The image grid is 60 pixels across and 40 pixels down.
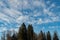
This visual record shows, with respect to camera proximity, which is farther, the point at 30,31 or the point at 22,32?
the point at 30,31

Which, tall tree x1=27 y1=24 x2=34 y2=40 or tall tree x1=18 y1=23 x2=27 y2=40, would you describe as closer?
tall tree x1=18 y1=23 x2=27 y2=40

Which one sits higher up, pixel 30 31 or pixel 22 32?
pixel 30 31

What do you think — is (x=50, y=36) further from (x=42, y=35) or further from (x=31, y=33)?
(x=31, y=33)

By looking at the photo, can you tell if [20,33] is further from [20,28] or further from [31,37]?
[31,37]

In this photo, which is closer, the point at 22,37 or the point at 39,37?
the point at 22,37

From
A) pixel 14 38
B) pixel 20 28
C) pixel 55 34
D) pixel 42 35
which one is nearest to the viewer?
pixel 20 28

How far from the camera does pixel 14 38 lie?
82125 millimetres

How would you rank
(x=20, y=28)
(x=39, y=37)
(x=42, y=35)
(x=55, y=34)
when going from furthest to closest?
(x=55, y=34) → (x=42, y=35) → (x=39, y=37) → (x=20, y=28)

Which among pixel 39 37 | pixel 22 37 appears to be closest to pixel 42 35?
pixel 39 37

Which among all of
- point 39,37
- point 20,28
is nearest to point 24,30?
point 20,28

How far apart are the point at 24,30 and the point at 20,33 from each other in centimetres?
178

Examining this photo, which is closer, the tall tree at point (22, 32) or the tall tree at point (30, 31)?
the tall tree at point (22, 32)

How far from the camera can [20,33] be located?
70.2m

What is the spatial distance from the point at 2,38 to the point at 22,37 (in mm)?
16185
